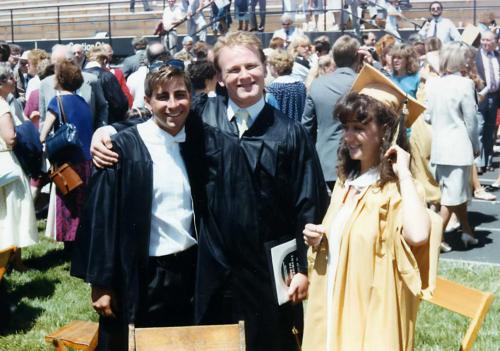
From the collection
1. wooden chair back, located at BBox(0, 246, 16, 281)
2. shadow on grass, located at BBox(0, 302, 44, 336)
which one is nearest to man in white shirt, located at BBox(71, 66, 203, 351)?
wooden chair back, located at BBox(0, 246, 16, 281)

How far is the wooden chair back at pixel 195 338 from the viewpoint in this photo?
3.53 m

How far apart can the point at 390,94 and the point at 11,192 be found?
4.40 metres

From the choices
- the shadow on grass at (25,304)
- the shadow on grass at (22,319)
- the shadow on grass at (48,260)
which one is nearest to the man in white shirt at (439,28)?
the shadow on grass at (48,260)

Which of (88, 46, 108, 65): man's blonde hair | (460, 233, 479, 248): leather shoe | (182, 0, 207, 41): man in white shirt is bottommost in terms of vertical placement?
(460, 233, 479, 248): leather shoe

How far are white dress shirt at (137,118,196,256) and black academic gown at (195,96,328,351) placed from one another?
0.10 metres

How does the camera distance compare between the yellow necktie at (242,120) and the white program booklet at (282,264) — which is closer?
the white program booklet at (282,264)

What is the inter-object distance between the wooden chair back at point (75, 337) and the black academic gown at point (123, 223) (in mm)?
1019

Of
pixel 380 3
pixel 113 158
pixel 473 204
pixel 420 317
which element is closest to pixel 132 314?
pixel 113 158

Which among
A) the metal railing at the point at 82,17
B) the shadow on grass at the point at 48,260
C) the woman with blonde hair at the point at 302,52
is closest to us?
the shadow on grass at the point at 48,260

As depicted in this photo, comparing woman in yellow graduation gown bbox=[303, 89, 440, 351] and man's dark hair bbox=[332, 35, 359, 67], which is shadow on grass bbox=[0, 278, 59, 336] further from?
woman in yellow graduation gown bbox=[303, 89, 440, 351]

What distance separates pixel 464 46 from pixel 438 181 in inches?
54.0

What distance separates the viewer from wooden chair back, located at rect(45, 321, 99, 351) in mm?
5156

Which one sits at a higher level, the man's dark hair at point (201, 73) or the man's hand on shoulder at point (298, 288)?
the man's dark hair at point (201, 73)

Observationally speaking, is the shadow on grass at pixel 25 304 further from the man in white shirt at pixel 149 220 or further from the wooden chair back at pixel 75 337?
the man in white shirt at pixel 149 220
